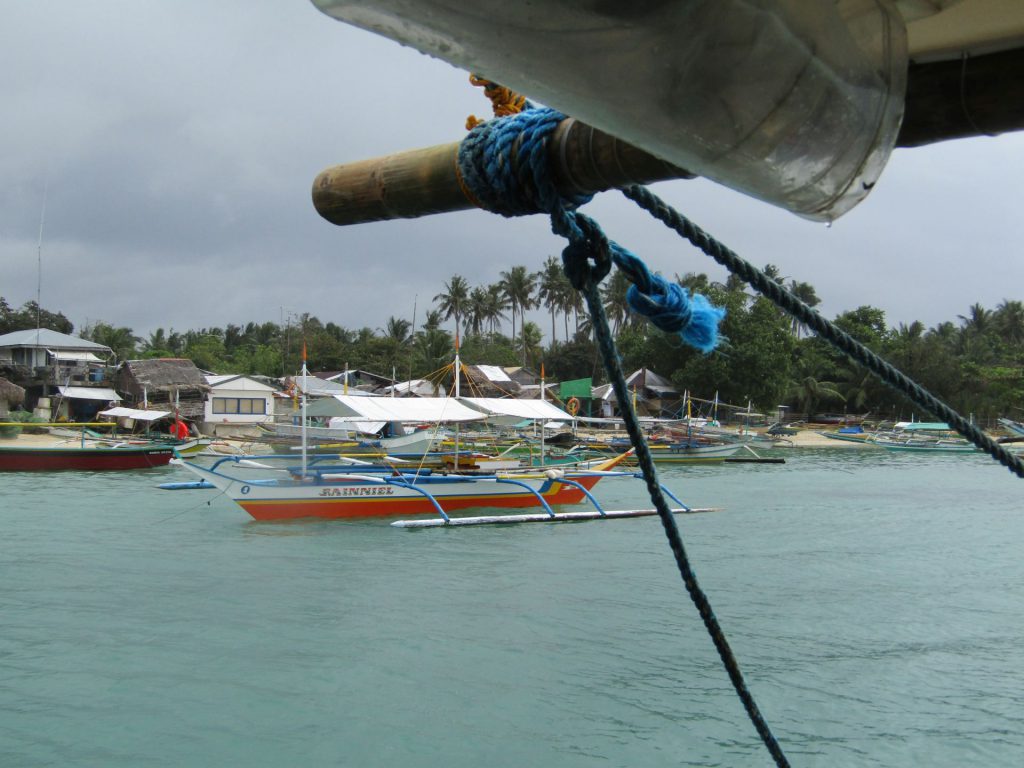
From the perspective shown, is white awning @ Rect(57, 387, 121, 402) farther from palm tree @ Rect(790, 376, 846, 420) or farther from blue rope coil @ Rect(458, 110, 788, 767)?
blue rope coil @ Rect(458, 110, 788, 767)

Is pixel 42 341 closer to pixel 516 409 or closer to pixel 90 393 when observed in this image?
pixel 90 393

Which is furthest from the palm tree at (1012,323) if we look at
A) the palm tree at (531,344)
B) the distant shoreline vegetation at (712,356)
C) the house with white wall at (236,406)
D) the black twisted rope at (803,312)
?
the black twisted rope at (803,312)

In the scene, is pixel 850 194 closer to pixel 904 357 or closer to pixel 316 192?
pixel 316 192

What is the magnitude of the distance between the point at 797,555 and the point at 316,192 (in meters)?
15.7

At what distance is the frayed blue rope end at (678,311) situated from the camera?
2.25 metres

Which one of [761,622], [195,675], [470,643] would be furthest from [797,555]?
[195,675]

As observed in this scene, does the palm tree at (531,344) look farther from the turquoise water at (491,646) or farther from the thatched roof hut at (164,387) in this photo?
the turquoise water at (491,646)

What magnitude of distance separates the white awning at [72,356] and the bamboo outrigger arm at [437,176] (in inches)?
1854

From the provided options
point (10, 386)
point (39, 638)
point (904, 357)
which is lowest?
point (39, 638)

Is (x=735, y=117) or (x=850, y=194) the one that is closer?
(x=735, y=117)

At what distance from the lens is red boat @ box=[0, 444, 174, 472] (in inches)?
1101

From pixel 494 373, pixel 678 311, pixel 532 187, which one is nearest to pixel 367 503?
pixel 678 311

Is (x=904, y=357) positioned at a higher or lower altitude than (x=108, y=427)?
higher

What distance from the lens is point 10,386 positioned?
3831 cm
